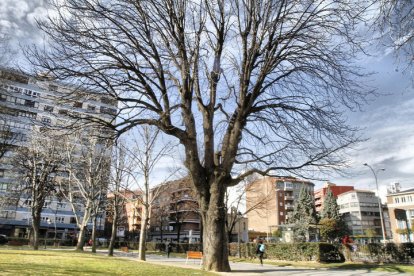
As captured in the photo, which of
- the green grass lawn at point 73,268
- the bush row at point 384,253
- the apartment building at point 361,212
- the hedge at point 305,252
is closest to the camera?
the green grass lawn at point 73,268

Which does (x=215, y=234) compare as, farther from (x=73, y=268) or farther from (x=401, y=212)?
(x=401, y=212)

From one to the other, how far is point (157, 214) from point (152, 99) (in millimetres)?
64628

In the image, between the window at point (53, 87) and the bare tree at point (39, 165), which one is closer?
the window at point (53, 87)

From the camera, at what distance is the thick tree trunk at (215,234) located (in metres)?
13.3

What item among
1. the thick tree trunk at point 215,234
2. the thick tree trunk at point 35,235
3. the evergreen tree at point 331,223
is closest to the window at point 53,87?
the thick tree trunk at point 215,234

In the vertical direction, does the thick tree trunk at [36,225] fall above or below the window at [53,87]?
below

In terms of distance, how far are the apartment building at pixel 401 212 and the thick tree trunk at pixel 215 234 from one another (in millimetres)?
70533

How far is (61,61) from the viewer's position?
37.4 feet

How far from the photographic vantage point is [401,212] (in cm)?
7306

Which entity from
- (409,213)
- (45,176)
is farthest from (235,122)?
(409,213)

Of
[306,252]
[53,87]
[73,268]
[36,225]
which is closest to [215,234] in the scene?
[73,268]

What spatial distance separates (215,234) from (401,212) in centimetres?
7192

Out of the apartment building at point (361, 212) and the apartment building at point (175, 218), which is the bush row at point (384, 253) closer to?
the apartment building at point (175, 218)

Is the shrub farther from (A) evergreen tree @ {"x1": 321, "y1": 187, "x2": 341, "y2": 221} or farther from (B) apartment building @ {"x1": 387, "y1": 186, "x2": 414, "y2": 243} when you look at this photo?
(A) evergreen tree @ {"x1": 321, "y1": 187, "x2": 341, "y2": 221}
